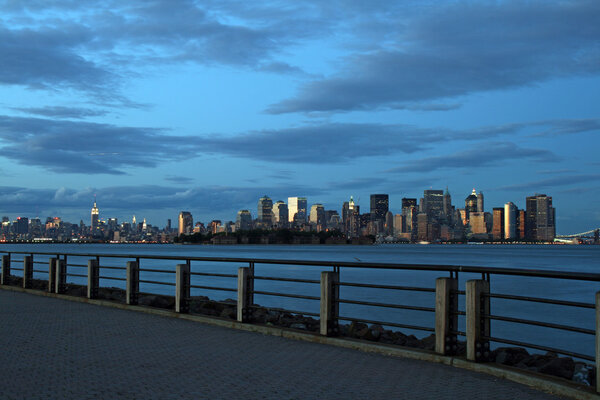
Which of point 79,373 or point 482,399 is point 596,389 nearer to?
point 482,399

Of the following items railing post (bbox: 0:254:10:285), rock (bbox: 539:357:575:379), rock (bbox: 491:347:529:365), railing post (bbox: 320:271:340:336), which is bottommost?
rock (bbox: 491:347:529:365)

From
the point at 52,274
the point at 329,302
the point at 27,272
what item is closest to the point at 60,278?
the point at 52,274

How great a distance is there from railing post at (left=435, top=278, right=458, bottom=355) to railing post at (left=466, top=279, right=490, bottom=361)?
325 mm

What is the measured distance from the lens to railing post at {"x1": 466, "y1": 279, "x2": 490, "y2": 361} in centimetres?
766

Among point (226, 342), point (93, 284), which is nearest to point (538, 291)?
point (93, 284)

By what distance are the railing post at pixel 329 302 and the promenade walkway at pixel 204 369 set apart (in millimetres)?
396

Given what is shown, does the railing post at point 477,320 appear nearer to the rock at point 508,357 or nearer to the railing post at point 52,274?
the rock at point 508,357

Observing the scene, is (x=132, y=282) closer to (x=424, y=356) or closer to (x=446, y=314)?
(x=424, y=356)

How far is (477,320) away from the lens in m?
7.64

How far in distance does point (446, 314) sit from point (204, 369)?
300cm

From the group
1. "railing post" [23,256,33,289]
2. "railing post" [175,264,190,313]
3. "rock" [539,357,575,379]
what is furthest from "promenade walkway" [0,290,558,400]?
"railing post" [23,256,33,289]

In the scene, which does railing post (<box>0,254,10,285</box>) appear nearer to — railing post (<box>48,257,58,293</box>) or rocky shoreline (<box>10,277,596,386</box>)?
rocky shoreline (<box>10,277,596,386</box>)

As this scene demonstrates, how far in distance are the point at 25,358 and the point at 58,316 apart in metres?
4.83

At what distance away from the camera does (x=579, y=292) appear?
1992 inches
